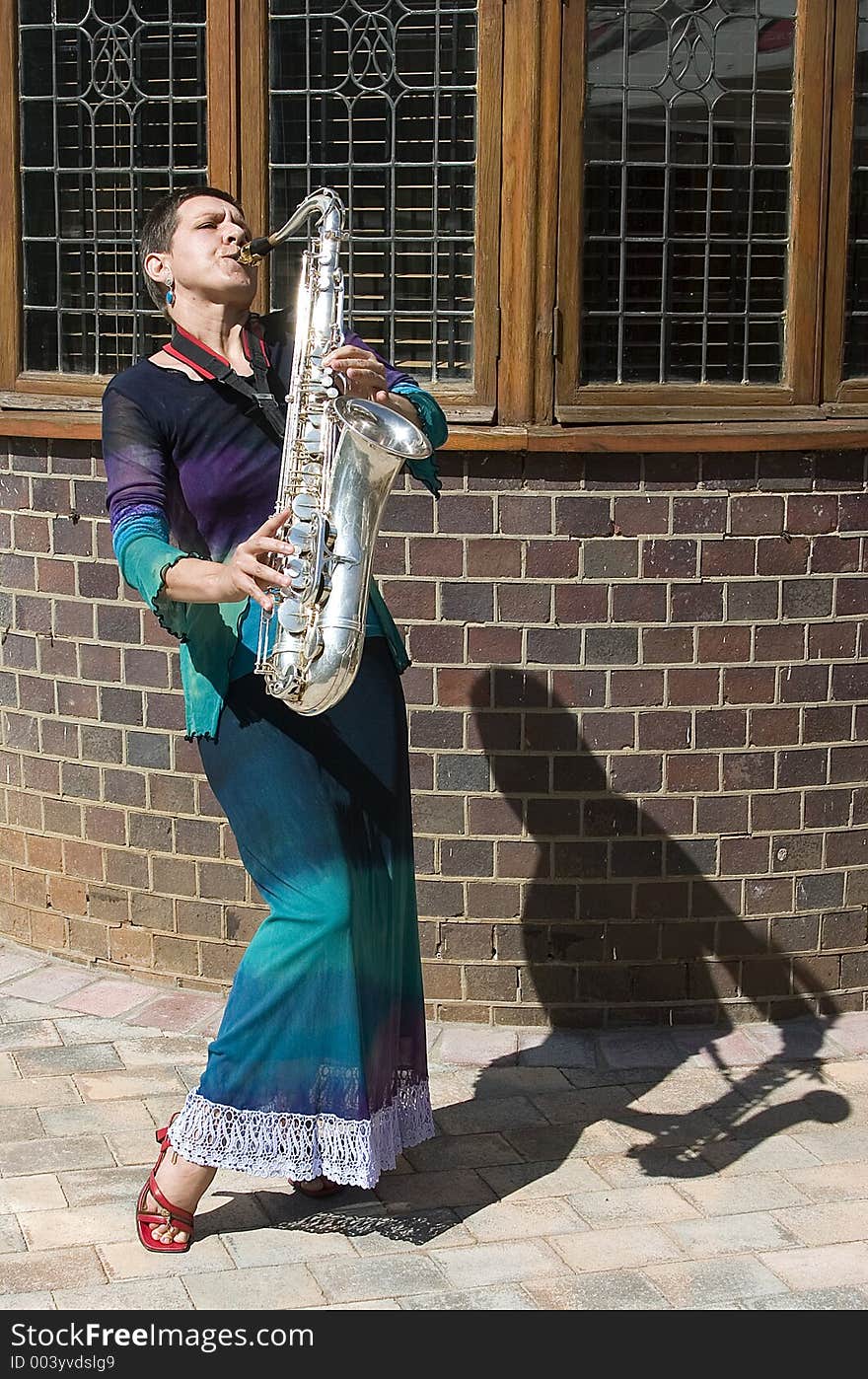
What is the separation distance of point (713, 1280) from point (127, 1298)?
124cm

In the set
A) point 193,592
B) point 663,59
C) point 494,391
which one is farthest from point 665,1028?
point 663,59

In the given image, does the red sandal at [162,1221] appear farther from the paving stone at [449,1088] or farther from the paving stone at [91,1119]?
the paving stone at [449,1088]

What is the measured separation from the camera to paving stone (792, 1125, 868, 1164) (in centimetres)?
466

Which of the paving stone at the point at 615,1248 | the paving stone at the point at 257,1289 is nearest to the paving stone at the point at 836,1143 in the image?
the paving stone at the point at 615,1248

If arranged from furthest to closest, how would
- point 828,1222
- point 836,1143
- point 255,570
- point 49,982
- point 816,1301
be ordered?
point 49,982, point 836,1143, point 828,1222, point 816,1301, point 255,570

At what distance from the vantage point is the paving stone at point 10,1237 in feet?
13.5

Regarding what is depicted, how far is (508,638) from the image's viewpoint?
543cm

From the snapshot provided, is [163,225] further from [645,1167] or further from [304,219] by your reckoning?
[645,1167]

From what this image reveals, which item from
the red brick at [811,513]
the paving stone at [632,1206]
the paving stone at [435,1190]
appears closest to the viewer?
the paving stone at [632,1206]

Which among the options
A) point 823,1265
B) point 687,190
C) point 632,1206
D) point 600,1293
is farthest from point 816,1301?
point 687,190

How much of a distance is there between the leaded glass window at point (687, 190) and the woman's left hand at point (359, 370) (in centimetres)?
159

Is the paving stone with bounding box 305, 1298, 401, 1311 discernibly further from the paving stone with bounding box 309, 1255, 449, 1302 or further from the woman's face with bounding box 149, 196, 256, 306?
the woman's face with bounding box 149, 196, 256, 306

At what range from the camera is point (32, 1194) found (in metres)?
4.40

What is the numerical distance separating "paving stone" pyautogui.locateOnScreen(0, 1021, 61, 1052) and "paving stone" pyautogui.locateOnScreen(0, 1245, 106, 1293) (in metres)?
1.31
